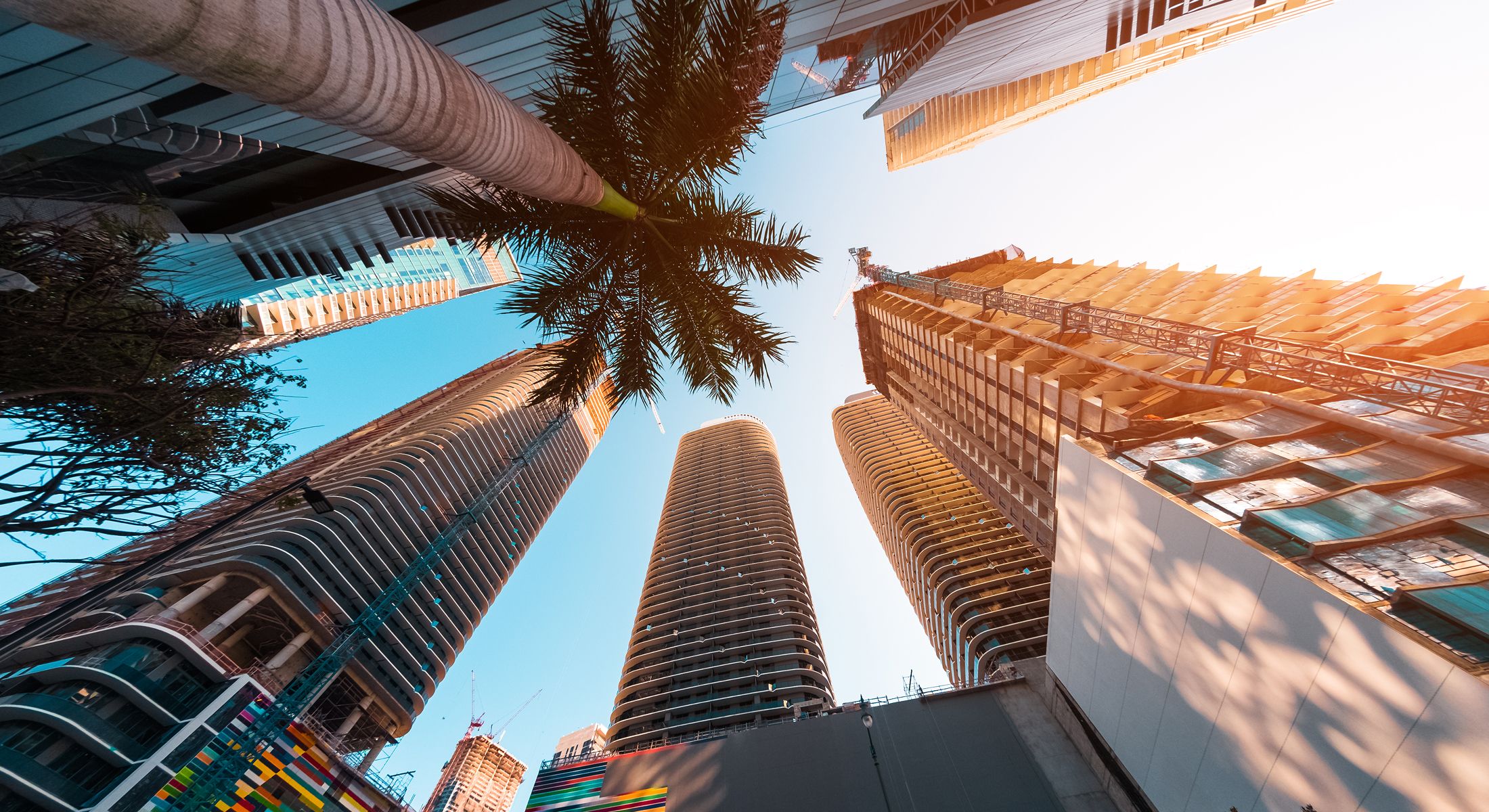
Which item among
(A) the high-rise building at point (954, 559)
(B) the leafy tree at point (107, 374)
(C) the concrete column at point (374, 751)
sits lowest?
(C) the concrete column at point (374, 751)

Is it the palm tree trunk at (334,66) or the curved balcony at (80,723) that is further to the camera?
the curved balcony at (80,723)

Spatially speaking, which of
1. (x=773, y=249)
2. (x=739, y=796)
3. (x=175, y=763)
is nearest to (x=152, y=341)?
(x=773, y=249)

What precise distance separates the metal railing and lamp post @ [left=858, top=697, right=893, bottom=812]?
17.4 m

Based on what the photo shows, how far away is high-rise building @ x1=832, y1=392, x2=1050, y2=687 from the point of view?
41.1m

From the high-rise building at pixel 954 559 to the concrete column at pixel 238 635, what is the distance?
63651 mm

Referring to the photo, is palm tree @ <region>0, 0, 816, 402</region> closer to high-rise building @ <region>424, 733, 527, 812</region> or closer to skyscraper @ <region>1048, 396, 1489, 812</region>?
skyscraper @ <region>1048, 396, 1489, 812</region>

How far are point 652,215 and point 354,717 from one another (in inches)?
2557

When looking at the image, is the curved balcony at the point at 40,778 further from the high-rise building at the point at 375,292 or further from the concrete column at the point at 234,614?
the high-rise building at the point at 375,292

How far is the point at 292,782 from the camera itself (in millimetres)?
31875

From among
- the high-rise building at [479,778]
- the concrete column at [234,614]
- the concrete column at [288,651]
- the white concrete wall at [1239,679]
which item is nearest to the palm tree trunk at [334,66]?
the white concrete wall at [1239,679]

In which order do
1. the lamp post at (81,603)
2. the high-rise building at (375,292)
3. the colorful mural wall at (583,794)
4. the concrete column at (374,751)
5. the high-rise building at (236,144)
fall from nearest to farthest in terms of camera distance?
1. the lamp post at (81,603)
2. the high-rise building at (236,144)
3. the colorful mural wall at (583,794)
4. the concrete column at (374,751)
5. the high-rise building at (375,292)

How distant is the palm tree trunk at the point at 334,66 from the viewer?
220 centimetres

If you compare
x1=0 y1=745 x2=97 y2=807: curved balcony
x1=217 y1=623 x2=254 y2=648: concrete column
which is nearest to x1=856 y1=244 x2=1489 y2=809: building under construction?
x1=0 y1=745 x2=97 y2=807: curved balcony

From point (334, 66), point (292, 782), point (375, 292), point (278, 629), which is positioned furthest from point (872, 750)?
point (375, 292)
